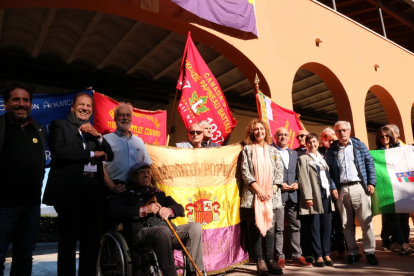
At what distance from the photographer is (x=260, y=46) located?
655cm

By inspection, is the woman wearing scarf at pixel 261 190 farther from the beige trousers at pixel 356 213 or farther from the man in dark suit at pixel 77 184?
the man in dark suit at pixel 77 184

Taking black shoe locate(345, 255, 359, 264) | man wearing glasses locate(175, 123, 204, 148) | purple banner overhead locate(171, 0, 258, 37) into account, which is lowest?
black shoe locate(345, 255, 359, 264)

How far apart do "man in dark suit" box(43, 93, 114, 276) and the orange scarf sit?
1705 millimetres

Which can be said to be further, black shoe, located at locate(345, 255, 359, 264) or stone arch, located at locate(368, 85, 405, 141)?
stone arch, located at locate(368, 85, 405, 141)

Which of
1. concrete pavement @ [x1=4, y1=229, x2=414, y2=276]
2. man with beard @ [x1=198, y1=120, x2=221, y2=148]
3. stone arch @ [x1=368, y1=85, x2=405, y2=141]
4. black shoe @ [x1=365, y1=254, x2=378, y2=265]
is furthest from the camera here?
stone arch @ [x1=368, y1=85, x2=405, y2=141]

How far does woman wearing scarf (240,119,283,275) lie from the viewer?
3.81m

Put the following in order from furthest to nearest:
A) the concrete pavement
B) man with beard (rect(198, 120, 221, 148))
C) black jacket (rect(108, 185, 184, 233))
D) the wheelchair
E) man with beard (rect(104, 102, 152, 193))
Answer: man with beard (rect(198, 120, 221, 148))
the concrete pavement
man with beard (rect(104, 102, 152, 193))
black jacket (rect(108, 185, 184, 233))
the wheelchair

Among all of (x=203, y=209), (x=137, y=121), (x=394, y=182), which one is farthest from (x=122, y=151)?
(x=394, y=182)

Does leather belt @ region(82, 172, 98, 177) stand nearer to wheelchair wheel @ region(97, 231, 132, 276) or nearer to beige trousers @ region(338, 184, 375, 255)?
wheelchair wheel @ region(97, 231, 132, 276)

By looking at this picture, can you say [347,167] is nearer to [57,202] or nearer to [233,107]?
[57,202]

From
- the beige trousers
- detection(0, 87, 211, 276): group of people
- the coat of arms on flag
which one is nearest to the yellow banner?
the coat of arms on flag

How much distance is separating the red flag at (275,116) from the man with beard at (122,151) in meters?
2.44

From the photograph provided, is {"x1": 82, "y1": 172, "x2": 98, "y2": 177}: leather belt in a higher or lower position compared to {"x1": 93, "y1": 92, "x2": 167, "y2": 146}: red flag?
lower

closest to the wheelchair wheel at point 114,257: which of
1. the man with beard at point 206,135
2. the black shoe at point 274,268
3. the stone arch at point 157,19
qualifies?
the black shoe at point 274,268
